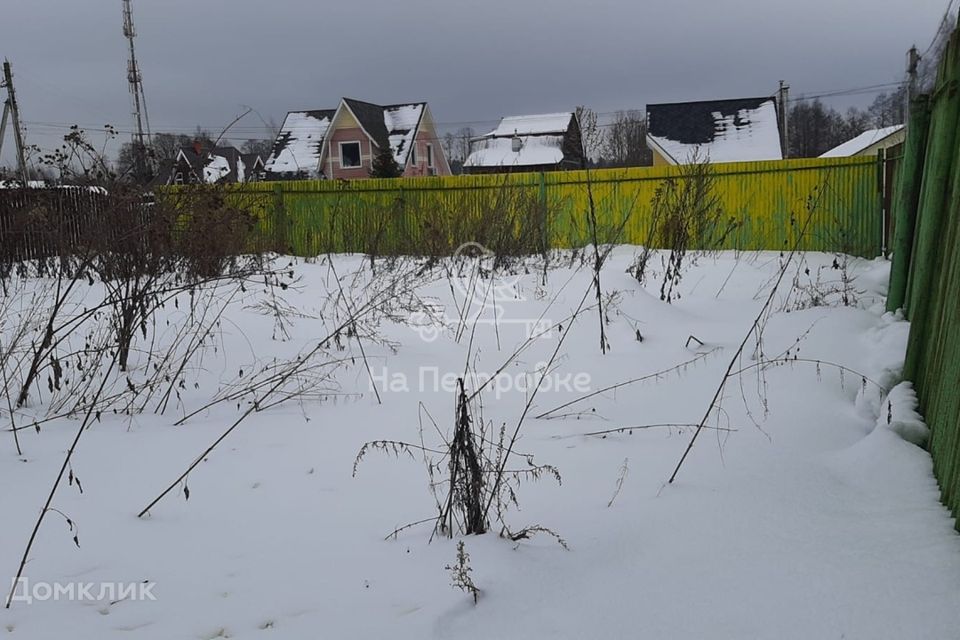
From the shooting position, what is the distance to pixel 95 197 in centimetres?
557

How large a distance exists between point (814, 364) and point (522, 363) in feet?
5.07

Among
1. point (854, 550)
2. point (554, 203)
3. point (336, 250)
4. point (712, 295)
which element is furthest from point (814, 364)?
point (336, 250)

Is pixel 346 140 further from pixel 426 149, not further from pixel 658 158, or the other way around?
pixel 658 158

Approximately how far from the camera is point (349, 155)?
30.3 m

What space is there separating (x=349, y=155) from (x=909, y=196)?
92.6 feet

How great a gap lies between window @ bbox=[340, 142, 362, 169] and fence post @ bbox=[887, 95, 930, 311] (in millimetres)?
27468

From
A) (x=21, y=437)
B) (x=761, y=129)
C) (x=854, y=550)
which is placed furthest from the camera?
(x=761, y=129)

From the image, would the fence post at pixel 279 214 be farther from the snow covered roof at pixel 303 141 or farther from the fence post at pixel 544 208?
the snow covered roof at pixel 303 141

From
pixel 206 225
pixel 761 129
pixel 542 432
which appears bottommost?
pixel 542 432

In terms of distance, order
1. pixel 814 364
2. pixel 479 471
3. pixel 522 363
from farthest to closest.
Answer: pixel 522 363 < pixel 814 364 < pixel 479 471

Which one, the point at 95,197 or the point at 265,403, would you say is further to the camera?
the point at 95,197

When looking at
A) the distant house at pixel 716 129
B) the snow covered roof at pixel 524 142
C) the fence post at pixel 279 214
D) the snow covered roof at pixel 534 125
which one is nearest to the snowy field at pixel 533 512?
the fence post at pixel 279 214

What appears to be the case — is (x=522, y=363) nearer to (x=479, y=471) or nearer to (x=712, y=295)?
(x=479, y=471)

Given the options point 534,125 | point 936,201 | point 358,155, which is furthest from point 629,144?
point 936,201
